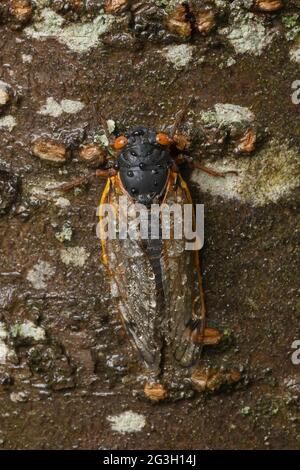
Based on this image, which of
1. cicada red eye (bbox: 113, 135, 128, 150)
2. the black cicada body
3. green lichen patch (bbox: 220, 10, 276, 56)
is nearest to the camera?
green lichen patch (bbox: 220, 10, 276, 56)

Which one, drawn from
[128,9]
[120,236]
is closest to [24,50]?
[128,9]

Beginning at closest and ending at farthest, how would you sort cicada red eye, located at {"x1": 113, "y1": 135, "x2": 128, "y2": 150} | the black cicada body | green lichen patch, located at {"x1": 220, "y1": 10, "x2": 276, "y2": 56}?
green lichen patch, located at {"x1": 220, "y1": 10, "x2": 276, "y2": 56} → cicada red eye, located at {"x1": 113, "y1": 135, "x2": 128, "y2": 150} → the black cicada body

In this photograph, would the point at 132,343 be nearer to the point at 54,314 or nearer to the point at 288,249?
the point at 54,314

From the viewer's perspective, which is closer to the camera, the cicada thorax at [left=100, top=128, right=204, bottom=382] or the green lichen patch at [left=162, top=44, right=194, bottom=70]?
the green lichen patch at [left=162, top=44, right=194, bottom=70]

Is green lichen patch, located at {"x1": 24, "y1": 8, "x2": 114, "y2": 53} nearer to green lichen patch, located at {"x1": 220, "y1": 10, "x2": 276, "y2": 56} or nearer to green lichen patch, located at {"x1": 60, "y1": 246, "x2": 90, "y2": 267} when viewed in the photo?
green lichen patch, located at {"x1": 220, "y1": 10, "x2": 276, "y2": 56}

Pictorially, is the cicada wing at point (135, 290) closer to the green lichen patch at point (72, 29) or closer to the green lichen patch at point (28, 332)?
the green lichen patch at point (28, 332)

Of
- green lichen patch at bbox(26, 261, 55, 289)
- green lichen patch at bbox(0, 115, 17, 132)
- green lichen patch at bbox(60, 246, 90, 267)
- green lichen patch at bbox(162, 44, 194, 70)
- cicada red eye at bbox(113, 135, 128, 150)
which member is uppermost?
green lichen patch at bbox(162, 44, 194, 70)

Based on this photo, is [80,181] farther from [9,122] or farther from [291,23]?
[291,23]

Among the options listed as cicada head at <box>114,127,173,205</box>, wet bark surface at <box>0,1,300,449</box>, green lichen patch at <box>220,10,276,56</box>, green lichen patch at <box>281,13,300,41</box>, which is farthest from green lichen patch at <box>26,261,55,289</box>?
green lichen patch at <box>281,13,300,41</box>
